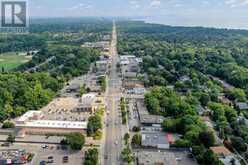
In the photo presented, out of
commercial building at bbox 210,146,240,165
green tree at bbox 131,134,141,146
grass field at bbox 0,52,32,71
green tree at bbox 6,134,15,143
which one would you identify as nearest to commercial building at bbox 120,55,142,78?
grass field at bbox 0,52,32,71

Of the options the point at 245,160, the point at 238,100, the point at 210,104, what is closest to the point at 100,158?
the point at 245,160

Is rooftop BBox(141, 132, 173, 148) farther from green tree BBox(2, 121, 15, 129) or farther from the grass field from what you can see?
the grass field

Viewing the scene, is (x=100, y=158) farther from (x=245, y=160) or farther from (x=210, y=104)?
(x=210, y=104)

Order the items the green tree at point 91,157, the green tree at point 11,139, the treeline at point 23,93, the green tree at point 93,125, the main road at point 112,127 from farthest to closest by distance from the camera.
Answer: the treeline at point 23,93
the green tree at point 93,125
the green tree at point 11,139
the main road at point 112,127
the green tree at point 91,157

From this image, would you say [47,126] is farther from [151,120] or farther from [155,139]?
[155,139]

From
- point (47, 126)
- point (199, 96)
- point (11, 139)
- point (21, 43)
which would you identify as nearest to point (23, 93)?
point (47, 126)

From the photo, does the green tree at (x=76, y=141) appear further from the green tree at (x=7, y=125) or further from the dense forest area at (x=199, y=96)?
the dense forest area at (x=199, y=96)

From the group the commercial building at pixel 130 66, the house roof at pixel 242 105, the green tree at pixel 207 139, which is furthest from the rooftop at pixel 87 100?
the house roof at pixel 242 105
